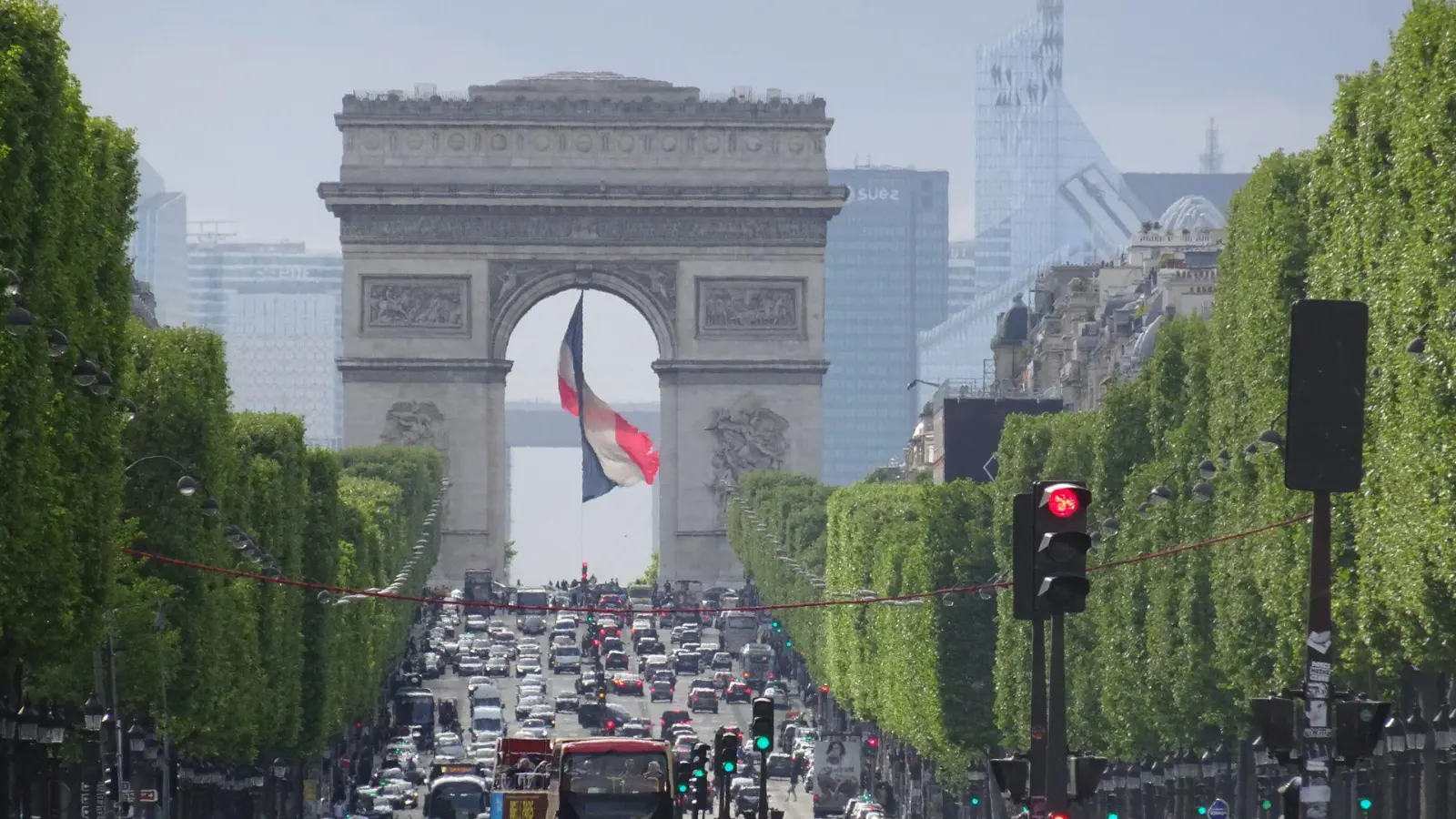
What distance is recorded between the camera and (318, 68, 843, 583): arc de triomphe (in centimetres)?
11950

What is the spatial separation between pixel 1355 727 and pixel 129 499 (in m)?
30.0

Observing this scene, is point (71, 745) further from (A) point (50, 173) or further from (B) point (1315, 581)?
(B) point (1315, 581)

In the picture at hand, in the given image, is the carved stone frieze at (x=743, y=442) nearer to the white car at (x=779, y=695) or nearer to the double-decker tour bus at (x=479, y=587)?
the double-decker tour bus at (x=479, y=587)

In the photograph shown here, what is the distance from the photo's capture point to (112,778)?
44688mm

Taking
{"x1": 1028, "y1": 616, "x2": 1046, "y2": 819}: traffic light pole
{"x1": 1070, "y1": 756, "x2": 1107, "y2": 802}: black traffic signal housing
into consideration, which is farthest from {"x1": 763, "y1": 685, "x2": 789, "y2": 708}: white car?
{"x1": 1070, "y1": 756, "x2": 1107, "y2": 802}: black traffic signal housing

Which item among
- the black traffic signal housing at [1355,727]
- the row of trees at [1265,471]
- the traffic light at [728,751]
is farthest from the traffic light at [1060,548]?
the traffic light at [728,751]

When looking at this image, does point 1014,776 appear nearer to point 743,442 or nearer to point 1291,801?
point 1291,801

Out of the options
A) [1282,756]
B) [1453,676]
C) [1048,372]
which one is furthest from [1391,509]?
[1048,372]

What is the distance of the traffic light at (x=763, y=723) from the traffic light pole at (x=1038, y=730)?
10.5 meters

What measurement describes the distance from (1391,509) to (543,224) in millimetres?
84889

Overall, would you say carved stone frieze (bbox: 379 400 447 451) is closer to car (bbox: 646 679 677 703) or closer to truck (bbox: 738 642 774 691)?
truck (bbox: 738 642 774 691)

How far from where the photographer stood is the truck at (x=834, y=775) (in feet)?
245

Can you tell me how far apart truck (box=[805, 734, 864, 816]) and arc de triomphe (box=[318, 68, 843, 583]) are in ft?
144

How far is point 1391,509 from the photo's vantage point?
122ft
